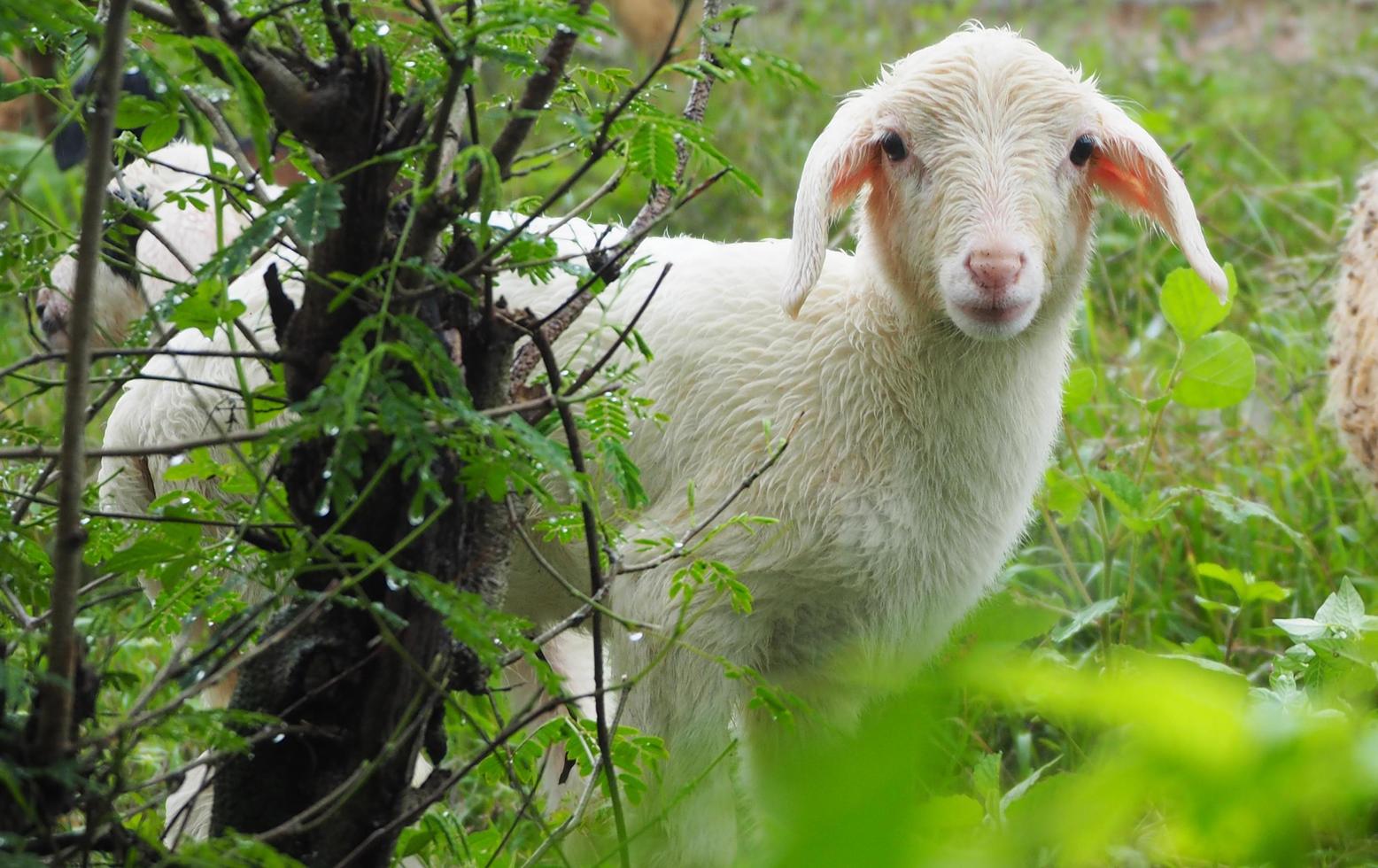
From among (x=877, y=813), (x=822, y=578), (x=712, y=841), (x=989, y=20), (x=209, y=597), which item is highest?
(x=989, y=20)

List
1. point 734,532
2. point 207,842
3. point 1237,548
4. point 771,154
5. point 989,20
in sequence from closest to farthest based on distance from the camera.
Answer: point 207,842, point 734,532, point 1237,548, point 771,154, point 989,20

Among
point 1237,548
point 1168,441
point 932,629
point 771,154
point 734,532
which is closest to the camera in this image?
point 734,532

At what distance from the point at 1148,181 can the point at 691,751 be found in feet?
4.68

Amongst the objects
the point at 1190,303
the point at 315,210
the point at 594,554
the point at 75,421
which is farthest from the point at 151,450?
the point at 1190,303

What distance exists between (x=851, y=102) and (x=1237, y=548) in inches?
75.2

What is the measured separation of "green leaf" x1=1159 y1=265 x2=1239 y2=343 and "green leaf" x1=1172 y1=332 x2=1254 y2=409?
0.10 metres

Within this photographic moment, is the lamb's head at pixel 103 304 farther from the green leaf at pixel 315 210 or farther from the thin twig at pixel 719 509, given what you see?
the green leaf at pixel 315 210

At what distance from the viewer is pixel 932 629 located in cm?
279

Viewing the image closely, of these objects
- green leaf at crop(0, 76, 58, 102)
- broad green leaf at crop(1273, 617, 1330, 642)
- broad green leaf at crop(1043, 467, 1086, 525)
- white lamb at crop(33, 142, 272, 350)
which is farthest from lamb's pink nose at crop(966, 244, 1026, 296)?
white lamb at crop(33, 142, 272, 350)

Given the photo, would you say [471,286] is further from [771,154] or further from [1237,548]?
[771,154]

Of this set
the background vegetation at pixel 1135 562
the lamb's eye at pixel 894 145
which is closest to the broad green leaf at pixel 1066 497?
the background vegetation at pixel 1135 562

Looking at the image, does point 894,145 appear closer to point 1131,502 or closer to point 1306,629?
point 1131,502

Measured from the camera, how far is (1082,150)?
268cm

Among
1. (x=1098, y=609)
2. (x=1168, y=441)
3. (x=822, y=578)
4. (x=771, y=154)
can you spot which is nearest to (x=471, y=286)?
(x=822, y=578)
